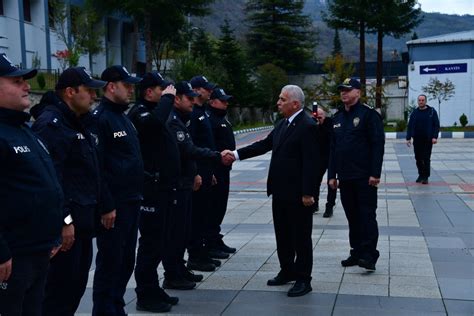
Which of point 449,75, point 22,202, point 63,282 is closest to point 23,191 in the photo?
point 22,202

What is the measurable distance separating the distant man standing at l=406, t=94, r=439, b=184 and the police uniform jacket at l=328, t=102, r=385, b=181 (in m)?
7.28

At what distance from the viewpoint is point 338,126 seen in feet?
21.1

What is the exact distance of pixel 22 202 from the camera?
3.02 meters

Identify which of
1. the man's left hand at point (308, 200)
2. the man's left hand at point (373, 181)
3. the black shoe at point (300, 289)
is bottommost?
the black shoe at point (300, 289)

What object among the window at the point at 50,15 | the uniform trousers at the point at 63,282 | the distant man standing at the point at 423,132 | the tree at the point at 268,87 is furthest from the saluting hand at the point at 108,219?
the tree at the point at 268,87

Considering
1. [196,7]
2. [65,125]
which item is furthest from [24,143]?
[196,7]

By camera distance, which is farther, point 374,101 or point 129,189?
point 374,101

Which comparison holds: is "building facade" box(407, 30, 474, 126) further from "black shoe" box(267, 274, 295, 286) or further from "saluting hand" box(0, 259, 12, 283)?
"saluting hand" box(0, 259, 12, 283)

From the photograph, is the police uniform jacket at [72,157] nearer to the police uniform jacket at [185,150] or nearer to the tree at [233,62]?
the police uniform jacket at [185,150]

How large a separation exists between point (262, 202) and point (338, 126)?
16.0 ft

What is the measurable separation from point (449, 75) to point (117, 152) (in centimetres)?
3948

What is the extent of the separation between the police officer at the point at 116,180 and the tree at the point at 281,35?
57.6 meters

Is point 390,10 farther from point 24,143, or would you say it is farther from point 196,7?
point 24,143

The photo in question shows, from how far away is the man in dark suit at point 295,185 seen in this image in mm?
5461
